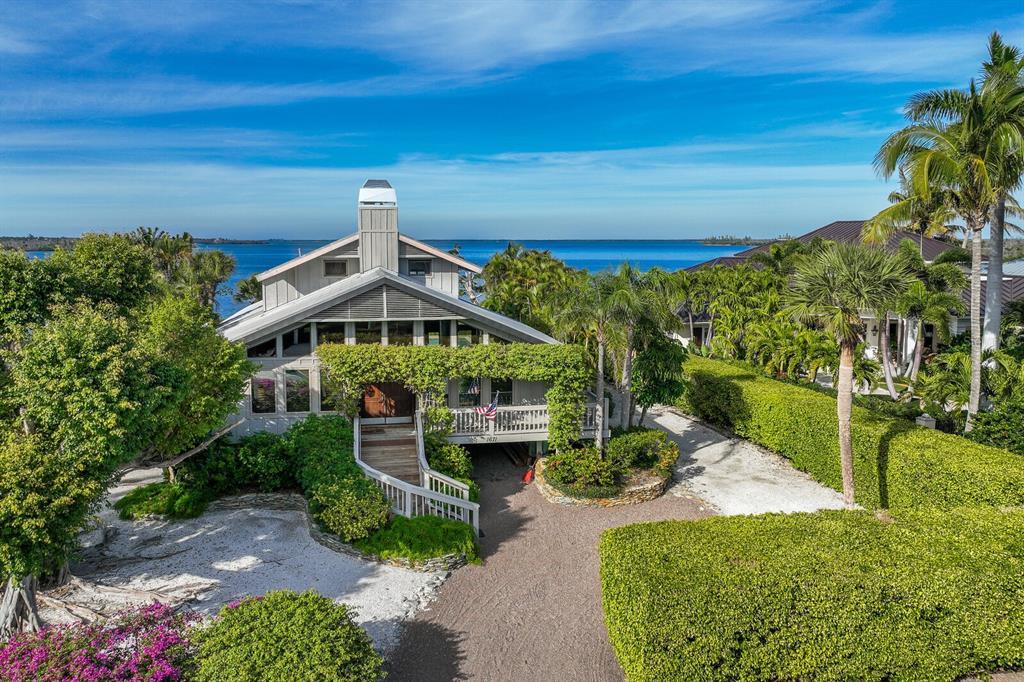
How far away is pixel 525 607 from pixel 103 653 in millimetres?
7746

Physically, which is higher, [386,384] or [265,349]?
[265,349]

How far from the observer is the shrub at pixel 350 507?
627 inches

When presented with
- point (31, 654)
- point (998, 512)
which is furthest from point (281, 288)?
point (998, 512)

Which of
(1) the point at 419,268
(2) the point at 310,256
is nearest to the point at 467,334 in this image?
(2) the point at 310,256

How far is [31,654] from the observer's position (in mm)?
9828

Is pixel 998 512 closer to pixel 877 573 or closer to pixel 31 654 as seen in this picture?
pixel 877 573

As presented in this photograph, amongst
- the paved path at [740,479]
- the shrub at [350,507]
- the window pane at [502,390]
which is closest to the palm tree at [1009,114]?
the paved path at [740,479]

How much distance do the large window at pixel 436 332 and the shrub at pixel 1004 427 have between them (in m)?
16.3

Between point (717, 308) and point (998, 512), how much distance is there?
23308 mm

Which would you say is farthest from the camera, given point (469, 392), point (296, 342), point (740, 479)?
point (469, 392)

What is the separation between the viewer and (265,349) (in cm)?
2062

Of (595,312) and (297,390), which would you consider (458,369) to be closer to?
(595,312)

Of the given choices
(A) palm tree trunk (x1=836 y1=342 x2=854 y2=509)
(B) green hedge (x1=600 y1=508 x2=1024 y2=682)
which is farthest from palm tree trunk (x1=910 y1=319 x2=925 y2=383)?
(B) green hedge (x1=600 y1=508 x2=1024 y2=682)

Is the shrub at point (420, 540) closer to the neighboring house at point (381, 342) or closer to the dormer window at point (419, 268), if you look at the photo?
the neighboring house at point (381, 342)
